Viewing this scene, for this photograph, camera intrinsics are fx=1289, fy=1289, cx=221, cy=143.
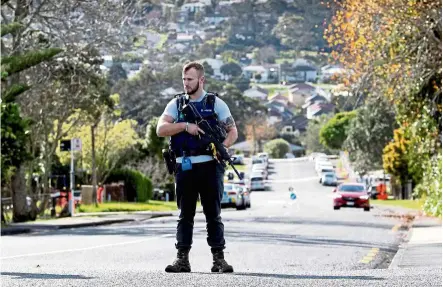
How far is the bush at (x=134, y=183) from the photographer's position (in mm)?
66688

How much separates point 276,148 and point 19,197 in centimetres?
14215

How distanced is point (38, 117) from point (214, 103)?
35163 millimetres

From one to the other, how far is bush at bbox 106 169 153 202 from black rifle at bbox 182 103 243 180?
2168 inches

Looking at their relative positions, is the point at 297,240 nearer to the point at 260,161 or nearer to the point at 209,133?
the point at 209,133

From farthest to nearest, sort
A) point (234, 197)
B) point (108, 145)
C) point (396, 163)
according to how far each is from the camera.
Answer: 1. point (396, 163)
2. point (108, 145)
3. point (234, 197)

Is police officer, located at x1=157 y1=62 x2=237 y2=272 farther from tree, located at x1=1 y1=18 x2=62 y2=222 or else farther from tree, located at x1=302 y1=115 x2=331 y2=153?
tree, located at x1=302 y1=115 x2=331 y2=153

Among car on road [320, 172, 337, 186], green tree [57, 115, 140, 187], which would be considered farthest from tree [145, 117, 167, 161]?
car on road [320, 172, 337, 186]

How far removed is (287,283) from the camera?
33.4ft

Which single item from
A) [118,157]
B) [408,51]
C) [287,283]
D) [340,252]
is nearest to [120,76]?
[118,157]

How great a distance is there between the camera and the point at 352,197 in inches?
1930

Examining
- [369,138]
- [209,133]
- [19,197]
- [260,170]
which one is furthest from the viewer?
[260,170]

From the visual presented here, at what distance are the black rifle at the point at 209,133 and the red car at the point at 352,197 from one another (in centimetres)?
3723

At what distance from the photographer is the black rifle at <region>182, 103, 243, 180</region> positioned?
11.4 m

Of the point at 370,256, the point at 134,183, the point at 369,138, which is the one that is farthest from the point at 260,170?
the point at 370,256
